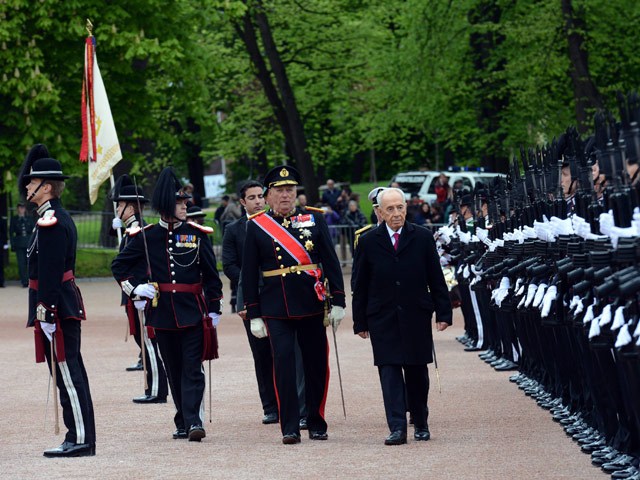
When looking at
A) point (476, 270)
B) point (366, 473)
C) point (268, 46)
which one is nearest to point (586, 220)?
point (366, 473)

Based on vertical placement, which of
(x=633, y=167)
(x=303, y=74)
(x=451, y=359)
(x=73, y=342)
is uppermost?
(x=303, y=74)

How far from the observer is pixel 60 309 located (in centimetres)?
1043

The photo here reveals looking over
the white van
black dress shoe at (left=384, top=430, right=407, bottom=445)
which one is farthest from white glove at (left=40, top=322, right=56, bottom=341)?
the white van

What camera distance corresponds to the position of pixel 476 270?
1585 centimetres

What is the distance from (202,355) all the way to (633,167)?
4.06m

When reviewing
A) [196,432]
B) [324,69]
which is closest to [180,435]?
[196,432]

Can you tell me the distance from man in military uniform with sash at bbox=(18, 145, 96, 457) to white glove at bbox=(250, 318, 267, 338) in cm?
122

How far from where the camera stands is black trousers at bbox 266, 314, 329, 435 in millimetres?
10977

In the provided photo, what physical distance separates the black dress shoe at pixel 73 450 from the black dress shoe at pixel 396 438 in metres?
1.93

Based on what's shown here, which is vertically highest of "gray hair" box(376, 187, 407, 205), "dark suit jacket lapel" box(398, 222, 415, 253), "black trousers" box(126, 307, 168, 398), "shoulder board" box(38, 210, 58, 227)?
"shoulder board" box(38, 210, 58, 227)

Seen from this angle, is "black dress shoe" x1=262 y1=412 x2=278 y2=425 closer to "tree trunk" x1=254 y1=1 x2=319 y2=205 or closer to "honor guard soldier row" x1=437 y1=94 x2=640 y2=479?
"honor guard soldier row" x1=437 y1=94 x2=640 y2=479

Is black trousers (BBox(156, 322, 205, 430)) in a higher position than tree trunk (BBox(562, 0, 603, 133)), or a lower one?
lower

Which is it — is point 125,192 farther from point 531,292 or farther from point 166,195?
point 531,292

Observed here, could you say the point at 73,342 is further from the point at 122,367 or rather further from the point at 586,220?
the point at 122,367
